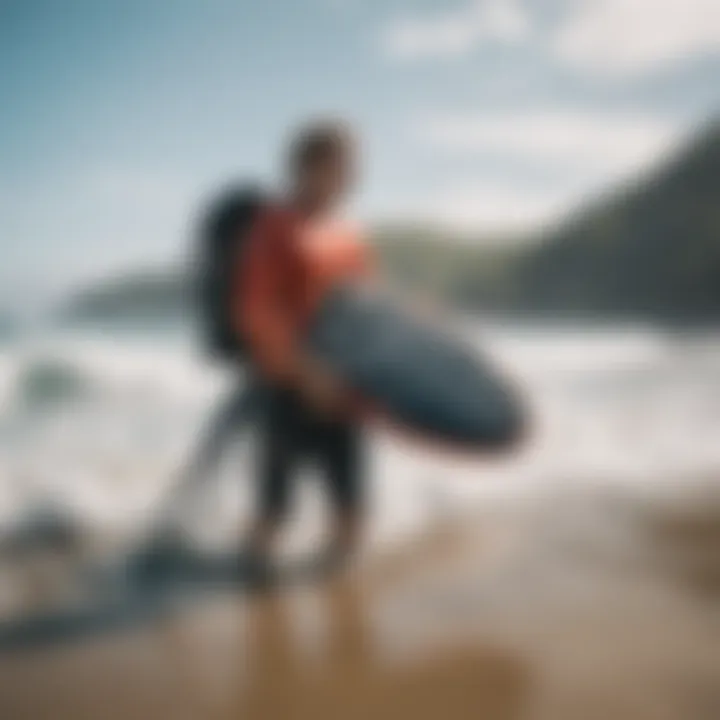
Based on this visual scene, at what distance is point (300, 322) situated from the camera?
1.87 metres

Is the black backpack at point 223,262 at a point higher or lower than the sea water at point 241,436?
higher

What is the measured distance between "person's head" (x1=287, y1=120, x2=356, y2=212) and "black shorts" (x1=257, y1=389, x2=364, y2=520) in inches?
13.8

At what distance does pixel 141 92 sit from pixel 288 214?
0.38 m

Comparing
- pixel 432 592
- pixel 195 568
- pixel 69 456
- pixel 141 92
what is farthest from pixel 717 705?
pixel 141 92

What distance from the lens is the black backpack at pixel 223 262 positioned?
1.86 m

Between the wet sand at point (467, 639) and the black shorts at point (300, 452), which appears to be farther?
the black shorts at point (300, 452)

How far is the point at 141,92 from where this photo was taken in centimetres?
197

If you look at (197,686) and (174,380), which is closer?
(197,686)

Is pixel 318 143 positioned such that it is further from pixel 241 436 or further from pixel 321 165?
pixel 241 436

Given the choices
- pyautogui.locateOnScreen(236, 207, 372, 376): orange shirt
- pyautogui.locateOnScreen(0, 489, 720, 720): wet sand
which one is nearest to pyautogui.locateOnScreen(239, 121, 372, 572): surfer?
pyautogui.locateOnScreen(236, 207, 372, 376): orange shirt

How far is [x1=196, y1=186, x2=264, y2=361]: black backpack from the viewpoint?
1.86 m

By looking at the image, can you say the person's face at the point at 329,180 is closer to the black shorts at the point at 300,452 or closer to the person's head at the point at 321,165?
the person's head at the point at 321,165

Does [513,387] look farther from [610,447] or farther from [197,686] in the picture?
[197,686]

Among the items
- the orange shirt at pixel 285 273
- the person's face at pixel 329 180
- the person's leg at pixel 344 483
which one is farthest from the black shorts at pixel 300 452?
the person's face at pixel 329 180
